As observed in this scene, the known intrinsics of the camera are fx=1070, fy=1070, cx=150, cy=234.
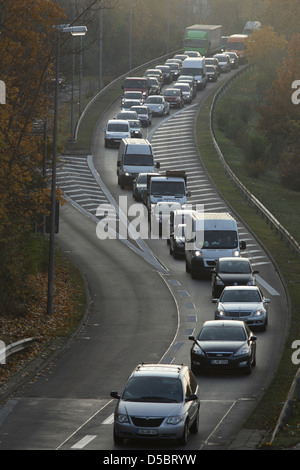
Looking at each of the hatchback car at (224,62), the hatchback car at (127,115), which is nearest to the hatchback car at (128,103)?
the hatchback car at (127,115)

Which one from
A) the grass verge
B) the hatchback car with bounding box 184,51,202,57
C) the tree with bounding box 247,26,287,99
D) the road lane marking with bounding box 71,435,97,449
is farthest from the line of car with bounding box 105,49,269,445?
the tree with bounding box 247,26,287,99

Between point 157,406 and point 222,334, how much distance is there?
8706 millimetres

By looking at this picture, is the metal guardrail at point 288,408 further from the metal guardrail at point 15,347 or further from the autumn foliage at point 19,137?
the autumn foliage at point 19,137

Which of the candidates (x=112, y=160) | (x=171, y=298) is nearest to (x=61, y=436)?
(x=171, y=298)

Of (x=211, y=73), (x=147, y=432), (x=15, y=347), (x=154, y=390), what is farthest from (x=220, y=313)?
(x=211, y=73)

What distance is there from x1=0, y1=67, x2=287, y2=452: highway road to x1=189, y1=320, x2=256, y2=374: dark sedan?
355 millimetres

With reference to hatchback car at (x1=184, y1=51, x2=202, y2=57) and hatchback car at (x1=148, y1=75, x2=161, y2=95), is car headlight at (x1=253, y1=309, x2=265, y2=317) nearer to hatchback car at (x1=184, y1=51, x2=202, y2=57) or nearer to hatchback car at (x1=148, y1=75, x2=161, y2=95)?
hatchback car at (x1=148, y1=75, x2=161, y2=95)

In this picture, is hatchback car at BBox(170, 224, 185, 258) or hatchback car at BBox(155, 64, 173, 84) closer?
hatchback car at BBox(170, 224, 185, 258)

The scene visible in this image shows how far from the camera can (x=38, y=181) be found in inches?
1667

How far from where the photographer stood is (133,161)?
61.4 metres

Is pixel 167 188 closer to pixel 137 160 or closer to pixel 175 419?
pixel 137 160

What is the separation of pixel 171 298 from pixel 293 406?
612 inches

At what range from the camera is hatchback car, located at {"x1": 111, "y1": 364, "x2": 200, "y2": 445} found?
67.6ft

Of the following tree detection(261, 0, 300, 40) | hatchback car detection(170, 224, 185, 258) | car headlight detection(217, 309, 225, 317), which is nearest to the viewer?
car headlight detection(217, 309, 225, 317)
